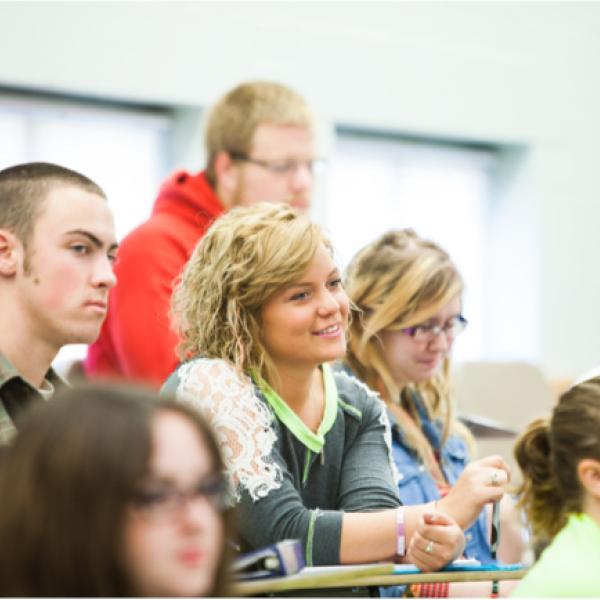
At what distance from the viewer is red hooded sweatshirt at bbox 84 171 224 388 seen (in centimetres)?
289

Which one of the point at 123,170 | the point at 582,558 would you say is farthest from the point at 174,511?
the point at 123,170

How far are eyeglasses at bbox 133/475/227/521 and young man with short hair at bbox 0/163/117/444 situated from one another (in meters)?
1.03

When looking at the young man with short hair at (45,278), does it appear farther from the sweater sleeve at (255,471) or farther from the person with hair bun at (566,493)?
the person with hair bun at (566,493)

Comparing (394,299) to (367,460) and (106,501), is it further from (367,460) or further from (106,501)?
(106,501)

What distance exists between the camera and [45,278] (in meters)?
2.04

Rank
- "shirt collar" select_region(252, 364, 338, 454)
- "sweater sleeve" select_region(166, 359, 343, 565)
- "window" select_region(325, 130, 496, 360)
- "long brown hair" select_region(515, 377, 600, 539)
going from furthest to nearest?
"window" select_region(325, 130, 496, 360), "shirt collar" select_region(252, 364, 338, 454), "sweater sleeve" select_region(166, 359, 343, 565), "long brown hair" select_region(515, 377, 600, 539)

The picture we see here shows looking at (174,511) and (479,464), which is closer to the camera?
(174,511)

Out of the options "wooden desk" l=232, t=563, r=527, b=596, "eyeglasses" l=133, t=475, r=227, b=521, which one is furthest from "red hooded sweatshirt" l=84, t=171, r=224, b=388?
"eyeglasses" l=133, t=475, r=227, b=521

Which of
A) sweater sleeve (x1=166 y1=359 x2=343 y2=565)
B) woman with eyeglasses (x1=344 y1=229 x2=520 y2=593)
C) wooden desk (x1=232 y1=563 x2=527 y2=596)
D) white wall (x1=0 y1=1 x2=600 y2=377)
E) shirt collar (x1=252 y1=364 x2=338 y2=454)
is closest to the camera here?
wooden desk (x1=232 y1=563 x2=527 y2=596)

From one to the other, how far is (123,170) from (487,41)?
91.1 inches

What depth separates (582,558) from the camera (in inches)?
66.3

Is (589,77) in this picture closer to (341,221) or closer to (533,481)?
(341,221)

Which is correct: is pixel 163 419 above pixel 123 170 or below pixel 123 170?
below

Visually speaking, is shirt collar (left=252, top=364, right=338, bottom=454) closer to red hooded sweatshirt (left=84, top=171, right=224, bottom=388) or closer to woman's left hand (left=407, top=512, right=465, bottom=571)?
woman's left hand (left=407, top=512, right=465, bottom=571)
